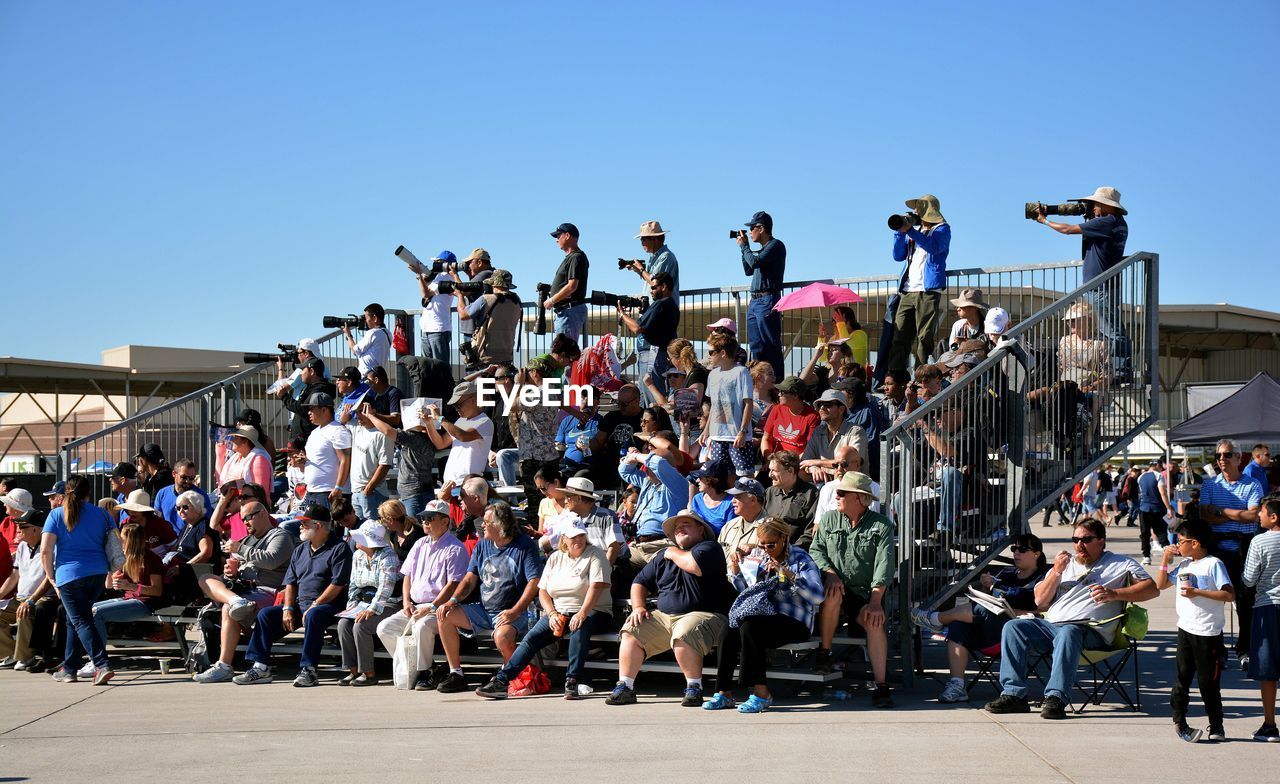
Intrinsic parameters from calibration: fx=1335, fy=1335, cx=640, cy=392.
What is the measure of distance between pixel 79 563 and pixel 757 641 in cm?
600

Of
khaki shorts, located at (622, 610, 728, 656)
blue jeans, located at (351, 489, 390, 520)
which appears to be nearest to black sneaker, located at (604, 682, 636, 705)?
khaki shorts, located at (622, 610, 728, 656)

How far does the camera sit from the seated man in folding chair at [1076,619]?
8945mm

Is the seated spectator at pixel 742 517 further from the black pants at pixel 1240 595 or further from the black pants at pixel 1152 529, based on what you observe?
the black pants at pixel 1152 529

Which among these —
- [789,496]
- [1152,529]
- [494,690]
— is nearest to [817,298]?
[789,496]

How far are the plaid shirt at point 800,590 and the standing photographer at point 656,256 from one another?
6.08 m

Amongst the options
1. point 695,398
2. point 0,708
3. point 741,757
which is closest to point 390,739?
point 741,757

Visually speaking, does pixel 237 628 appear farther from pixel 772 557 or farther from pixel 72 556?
pixel 772 557

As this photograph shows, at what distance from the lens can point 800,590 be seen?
9422 millimetres

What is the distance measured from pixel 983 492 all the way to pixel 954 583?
790 millimetres

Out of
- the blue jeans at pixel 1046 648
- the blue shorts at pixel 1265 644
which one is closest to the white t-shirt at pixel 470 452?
the blue jeans at pixel 1046 648

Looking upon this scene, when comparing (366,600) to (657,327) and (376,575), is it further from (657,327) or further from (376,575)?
(657,327)

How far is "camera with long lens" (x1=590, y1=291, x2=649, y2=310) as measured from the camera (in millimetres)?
15523

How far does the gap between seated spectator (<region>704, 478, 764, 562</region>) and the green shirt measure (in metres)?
0.57

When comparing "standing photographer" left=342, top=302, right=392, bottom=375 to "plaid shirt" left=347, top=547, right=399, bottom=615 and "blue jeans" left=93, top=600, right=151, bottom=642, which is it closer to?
"blue jeans" left=93, top=600, right=151, bottom=642
